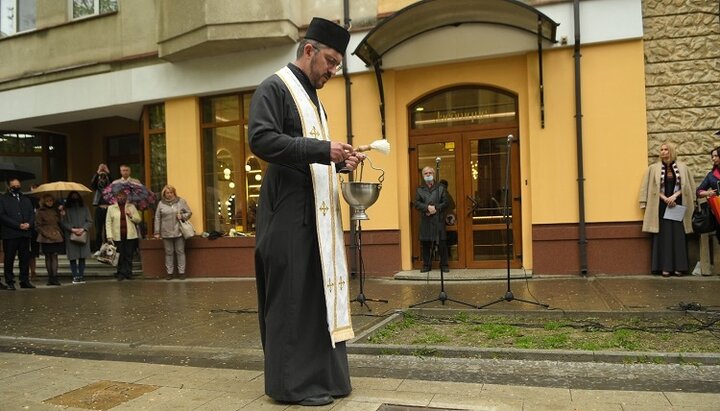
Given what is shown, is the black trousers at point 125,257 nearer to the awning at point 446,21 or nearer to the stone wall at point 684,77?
the awning at point 446,21

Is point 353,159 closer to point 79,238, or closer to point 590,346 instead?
point 590,346

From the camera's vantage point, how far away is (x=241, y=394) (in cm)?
416

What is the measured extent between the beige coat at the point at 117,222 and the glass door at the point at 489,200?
6.66m

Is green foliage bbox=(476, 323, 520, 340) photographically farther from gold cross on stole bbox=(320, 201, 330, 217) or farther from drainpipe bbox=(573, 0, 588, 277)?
drainpipe bbox=(573, 0, 588, 277)

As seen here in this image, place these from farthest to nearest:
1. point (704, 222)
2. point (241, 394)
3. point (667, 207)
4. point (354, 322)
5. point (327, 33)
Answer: point (667, 207), point (704, 222), point (354, 322), point (241, 394), point (327, 33)

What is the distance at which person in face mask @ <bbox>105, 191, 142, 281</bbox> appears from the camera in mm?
11852

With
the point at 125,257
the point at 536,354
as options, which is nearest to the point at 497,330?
the point at 536,354

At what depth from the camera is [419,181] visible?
35.8 feet

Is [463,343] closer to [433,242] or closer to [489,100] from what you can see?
[433,242]

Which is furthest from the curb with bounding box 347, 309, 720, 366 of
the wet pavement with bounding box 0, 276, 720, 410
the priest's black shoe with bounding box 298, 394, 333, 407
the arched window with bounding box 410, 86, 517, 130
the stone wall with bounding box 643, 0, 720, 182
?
the arched window with bounding box 410, 86, 517, 130

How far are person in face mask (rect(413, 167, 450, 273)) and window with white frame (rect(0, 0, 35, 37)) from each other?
10787 millimetres

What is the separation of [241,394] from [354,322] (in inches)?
99.7

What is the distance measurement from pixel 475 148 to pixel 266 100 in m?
7.39

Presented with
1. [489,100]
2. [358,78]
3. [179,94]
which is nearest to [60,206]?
[179,94]
